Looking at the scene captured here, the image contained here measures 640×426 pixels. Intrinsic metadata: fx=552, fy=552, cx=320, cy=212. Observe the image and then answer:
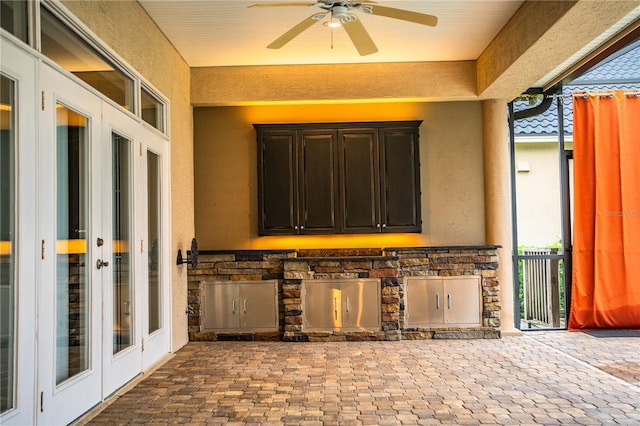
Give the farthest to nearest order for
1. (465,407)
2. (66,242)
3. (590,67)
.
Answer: (590,67) → (465,407) → (66,242)

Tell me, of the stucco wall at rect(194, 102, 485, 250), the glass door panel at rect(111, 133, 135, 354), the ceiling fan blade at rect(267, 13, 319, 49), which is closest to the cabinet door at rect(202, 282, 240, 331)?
the stucco wall at rect(194, 102, 485, 250)

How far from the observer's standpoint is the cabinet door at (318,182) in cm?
608

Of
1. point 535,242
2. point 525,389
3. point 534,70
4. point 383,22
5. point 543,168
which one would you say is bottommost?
point 525,389

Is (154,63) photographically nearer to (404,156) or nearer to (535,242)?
(404,156)

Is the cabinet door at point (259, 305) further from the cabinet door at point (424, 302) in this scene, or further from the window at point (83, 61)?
the window at point (83, 61)

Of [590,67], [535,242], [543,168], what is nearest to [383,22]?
[590,67]

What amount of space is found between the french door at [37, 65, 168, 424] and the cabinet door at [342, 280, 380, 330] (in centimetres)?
221

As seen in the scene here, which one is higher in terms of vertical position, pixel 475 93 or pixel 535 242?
pixel 475 93

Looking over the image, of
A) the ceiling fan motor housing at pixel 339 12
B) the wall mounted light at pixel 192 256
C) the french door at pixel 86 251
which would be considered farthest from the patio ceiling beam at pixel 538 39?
the wall mounted light at pixel 192 256

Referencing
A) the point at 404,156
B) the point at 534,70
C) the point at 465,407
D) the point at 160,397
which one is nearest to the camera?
the point at 465,407

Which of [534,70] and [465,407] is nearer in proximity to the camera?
[465,407]

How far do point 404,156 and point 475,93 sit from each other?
1.03 metres

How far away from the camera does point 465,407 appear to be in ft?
11.4

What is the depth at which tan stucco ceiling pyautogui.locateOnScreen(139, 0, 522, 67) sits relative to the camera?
4566 mm
